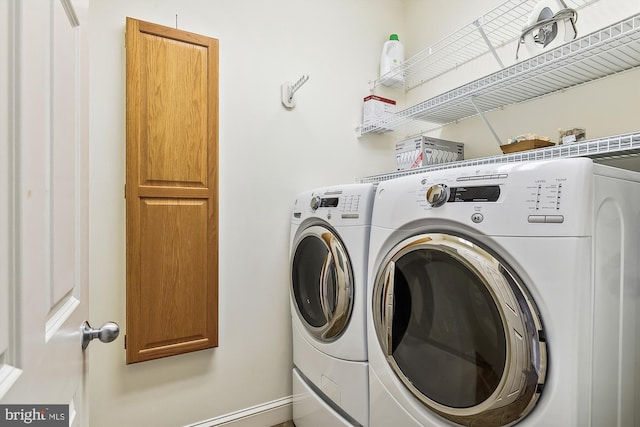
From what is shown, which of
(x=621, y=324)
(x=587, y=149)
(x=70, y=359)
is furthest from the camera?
(x=587, y=149)

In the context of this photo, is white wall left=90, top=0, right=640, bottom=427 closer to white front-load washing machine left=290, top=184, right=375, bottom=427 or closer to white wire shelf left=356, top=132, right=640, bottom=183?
white front-load washing machine left=290, top=184, right=375, bottom=427

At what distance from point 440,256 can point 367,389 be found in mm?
616

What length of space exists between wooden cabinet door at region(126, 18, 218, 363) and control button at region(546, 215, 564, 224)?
4.33ft

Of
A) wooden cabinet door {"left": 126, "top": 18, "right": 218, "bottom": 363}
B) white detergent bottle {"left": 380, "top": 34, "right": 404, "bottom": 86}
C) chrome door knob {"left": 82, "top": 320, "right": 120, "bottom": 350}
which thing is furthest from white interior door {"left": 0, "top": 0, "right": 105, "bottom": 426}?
white detergent bottle {"left": 380, "top": 34, "right": 404, "bottom": 86}

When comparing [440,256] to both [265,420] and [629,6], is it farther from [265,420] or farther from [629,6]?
[265,420]

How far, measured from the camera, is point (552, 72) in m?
1.25

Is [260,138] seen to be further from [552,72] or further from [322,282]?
[552,72]

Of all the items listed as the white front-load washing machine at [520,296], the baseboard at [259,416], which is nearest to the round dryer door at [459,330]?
the white front-load washing machine at [520,296]

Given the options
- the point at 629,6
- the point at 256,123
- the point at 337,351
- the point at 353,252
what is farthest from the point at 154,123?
the point at 629,6

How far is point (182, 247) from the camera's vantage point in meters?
1.48

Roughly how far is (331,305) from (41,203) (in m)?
1.05

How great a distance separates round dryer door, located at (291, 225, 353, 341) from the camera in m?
1.27

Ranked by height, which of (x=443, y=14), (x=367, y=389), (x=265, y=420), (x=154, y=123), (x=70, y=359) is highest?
(x=443, y=14)

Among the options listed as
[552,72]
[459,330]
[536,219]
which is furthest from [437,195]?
[552,72]
